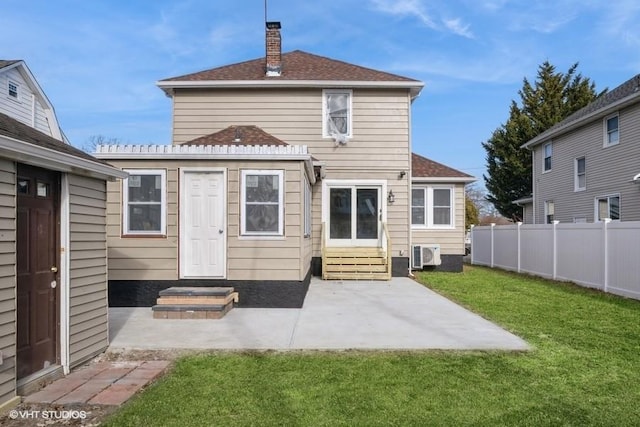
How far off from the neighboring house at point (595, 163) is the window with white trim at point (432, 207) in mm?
5694

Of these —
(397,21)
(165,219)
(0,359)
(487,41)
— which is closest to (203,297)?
(165,219)

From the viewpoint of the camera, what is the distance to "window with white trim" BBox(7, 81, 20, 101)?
17.2 m

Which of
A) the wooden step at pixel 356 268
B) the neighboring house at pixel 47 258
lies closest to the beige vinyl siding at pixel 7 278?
the neighboring house at pixel 47 258

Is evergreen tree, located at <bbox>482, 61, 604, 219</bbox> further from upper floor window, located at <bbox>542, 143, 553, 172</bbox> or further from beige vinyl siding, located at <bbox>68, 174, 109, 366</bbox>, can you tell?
beige vinyl siding, located at <bbox>68, 174, 109, 366</bbox>

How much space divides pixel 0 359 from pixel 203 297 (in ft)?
13.7

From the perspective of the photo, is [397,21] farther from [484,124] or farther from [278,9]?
[484,124]

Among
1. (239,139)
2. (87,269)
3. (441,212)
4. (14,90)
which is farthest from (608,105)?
(14,90)

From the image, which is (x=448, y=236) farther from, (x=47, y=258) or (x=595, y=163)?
(x=47, y=258)

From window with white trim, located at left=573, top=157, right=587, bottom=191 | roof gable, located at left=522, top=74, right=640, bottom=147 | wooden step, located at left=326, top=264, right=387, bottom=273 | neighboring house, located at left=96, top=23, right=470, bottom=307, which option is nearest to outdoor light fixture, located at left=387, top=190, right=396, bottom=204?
neighboring house, located at left=96, top=23, right=470, bottom=307

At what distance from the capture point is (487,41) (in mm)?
16156

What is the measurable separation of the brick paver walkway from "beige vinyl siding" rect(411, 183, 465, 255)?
11.8 m

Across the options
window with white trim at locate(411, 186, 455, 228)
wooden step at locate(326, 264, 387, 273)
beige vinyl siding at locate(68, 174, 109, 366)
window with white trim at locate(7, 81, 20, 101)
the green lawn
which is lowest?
the green lawn

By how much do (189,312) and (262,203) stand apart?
7.77ft

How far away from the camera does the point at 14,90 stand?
57.5 feet
